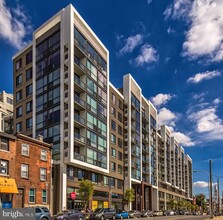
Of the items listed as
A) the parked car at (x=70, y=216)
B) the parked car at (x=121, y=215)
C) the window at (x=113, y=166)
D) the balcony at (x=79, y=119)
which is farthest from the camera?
the window at (x=113, y=166)

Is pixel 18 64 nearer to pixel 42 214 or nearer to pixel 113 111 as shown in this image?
pixel 113 111

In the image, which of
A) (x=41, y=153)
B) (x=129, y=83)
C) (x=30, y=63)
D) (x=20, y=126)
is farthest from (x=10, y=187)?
(x=129, y=83)

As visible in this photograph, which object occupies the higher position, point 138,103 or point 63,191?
point 138,103

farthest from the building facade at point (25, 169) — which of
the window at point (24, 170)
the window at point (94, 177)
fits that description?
the window at point (94, 177)

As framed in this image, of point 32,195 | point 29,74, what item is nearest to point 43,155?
point 32,195

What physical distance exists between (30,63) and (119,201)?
104 ft

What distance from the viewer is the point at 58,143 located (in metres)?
49.4

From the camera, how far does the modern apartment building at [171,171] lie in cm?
11387

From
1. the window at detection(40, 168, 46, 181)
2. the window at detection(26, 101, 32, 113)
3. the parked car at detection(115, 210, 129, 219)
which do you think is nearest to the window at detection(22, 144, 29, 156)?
the window at detection(40, 168, 46, 181)

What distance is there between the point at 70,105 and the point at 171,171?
283 feet

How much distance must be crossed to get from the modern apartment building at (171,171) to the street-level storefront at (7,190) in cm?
7534

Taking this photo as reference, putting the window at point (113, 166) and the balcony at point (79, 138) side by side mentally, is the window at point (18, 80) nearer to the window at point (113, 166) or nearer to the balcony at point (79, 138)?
the balcony at point (79, 138)

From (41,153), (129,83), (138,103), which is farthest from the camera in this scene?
(138,103)

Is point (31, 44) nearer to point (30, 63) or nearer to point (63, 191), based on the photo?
point (30, 63)
